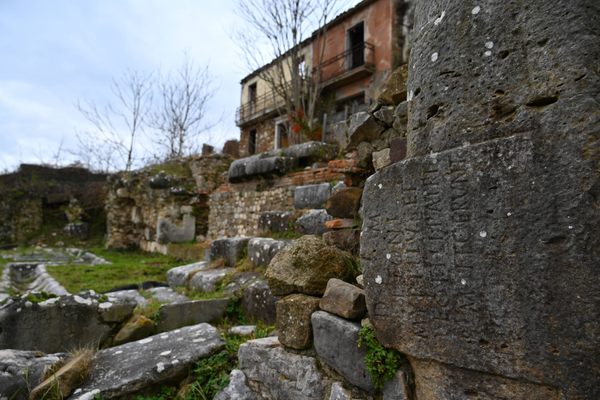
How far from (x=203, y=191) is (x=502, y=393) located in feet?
28.1

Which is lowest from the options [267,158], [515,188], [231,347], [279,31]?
[231,347]

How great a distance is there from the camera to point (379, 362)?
1.47m

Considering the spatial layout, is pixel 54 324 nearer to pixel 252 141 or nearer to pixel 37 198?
pixel 37 198

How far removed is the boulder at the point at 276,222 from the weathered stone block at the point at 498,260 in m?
2.89

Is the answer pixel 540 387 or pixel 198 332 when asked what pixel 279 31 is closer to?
pixel 198 332

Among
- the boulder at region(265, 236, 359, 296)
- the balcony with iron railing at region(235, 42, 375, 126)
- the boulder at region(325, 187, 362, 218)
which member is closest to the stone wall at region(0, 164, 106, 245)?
the balcony with iron railing at region(235, 42, 375, 126)

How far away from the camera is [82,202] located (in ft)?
46.8

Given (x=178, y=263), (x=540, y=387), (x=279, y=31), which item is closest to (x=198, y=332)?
(x=540, y=387)

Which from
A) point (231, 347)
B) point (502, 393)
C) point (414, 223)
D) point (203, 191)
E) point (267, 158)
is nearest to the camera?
point (502, 393)

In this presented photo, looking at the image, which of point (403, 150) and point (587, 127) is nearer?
point (587, 127)

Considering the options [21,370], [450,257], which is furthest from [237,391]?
[450,257]

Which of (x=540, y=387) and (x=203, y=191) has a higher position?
(x=203, y=191)

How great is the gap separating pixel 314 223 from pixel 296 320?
1459mm

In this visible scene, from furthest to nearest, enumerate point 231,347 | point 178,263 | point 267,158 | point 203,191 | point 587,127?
point 203,191 < point 178,263 < point 267,158 < point 231,347 < point 587,127
